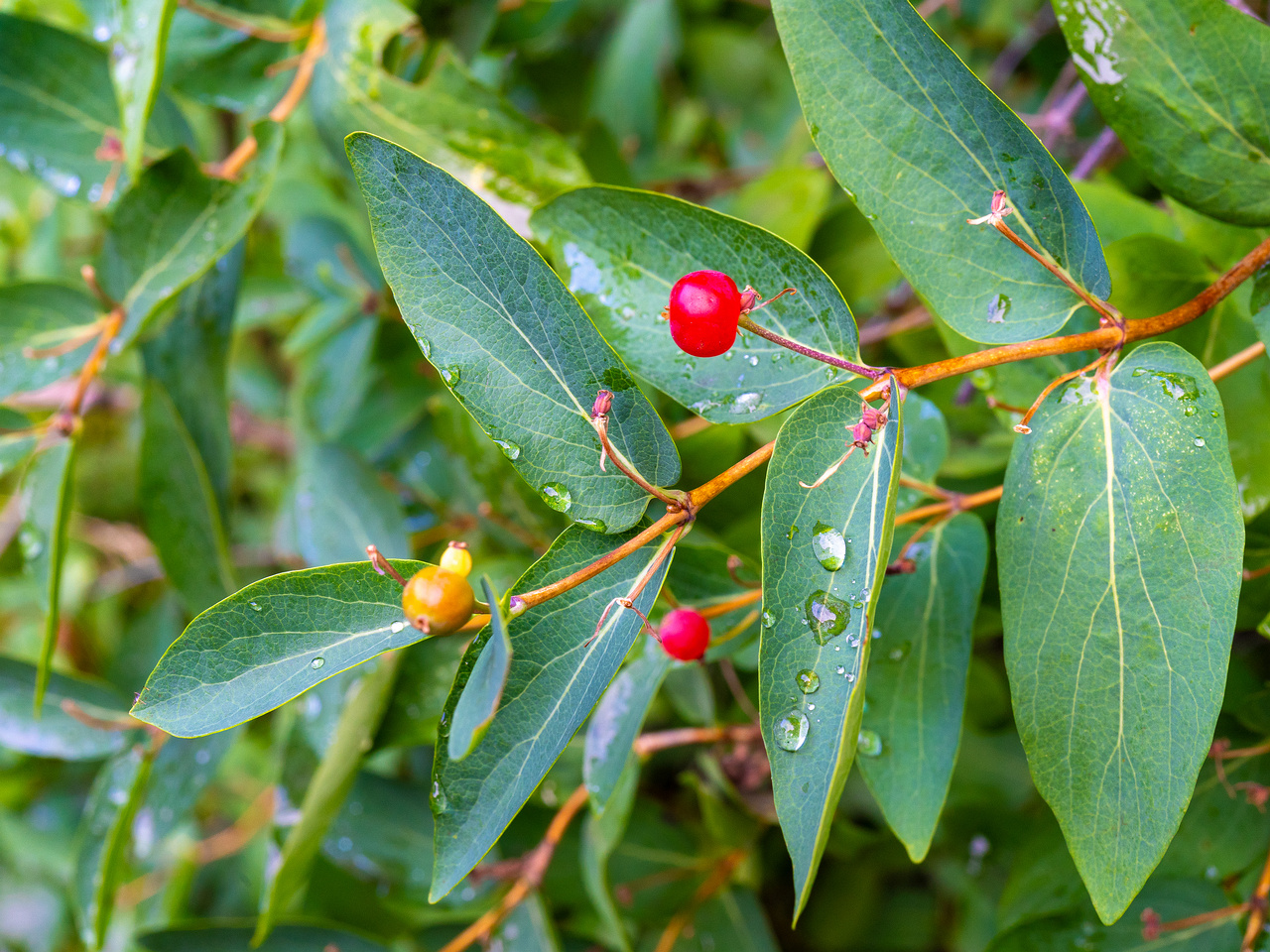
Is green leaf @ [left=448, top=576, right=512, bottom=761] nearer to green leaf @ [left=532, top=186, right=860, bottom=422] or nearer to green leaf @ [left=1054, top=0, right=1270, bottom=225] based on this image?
green leaf @ [left=532, top=186, right=860, bottom=422]

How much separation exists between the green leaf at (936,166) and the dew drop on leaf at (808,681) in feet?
0.92

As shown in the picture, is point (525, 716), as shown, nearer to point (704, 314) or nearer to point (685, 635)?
point (685, 635)

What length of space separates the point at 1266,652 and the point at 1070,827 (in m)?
0.65

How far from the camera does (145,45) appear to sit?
31.4 inches

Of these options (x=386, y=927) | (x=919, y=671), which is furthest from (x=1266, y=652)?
(x=386, y=927)

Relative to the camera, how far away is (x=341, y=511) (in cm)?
113

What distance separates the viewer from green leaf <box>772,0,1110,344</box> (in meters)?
0.57

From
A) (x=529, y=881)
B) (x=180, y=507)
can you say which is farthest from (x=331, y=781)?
(x=180, y=507)

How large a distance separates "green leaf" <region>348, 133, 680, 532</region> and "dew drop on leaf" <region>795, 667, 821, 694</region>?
0.15 metres

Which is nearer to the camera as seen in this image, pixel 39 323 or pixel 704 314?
pixel 704 314

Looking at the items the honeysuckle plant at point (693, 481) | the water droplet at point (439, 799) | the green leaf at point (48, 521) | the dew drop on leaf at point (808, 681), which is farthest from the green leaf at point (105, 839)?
the dew drop on leaf at point (808, 681)

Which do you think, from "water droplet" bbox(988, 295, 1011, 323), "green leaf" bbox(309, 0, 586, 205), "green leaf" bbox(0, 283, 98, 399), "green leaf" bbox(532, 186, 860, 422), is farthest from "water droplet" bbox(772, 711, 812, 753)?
"green leaf" bbox(0, 283, 98, 399)

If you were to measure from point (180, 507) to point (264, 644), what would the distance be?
1.96 ft

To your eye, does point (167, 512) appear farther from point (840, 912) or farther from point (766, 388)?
point (840, 912)
